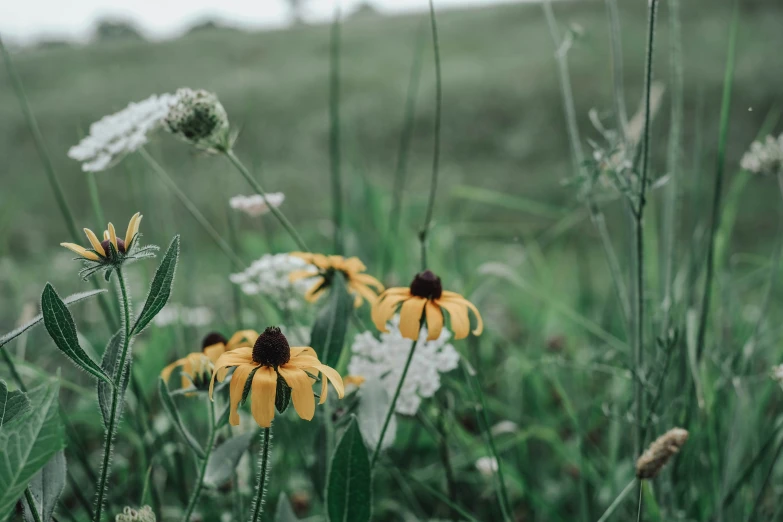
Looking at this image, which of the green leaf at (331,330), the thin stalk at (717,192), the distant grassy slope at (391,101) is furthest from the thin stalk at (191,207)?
the distant grassy slope at (391,101)

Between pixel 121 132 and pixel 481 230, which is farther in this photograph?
pixel 481 230

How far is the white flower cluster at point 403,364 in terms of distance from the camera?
1.74 ft

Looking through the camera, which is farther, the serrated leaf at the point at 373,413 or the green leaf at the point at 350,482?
the serrated leaf at the point at 373,413

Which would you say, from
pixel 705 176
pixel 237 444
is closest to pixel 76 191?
pixel 705 176

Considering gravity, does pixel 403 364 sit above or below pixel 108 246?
below

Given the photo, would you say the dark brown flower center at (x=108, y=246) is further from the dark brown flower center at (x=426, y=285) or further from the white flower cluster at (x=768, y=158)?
the white flower cluster at (x=768, y=158)

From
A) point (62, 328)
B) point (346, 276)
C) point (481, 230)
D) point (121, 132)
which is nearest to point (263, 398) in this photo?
point (62, 328)

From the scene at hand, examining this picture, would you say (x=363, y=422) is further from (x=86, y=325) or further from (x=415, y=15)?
(x=415, y=15)

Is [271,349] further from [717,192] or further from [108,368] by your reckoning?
[717,192]

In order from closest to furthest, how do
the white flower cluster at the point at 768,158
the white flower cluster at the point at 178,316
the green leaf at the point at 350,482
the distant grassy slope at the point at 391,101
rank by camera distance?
1. the green leaf at the point at 350,482
2. the white flower cluster at the point at 768,158
3. the white flower cluster at the point at 178,316
4. the distant grassy slope at the point at 391,101

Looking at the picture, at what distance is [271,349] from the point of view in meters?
0.34

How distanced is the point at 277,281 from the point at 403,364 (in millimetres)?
167

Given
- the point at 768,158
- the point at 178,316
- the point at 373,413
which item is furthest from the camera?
the point at 178,316

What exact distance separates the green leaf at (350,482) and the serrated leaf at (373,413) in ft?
0.28
